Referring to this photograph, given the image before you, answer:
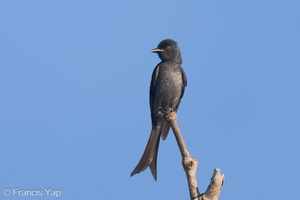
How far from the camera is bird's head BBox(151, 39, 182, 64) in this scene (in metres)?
9.90

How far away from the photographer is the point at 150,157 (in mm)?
7109

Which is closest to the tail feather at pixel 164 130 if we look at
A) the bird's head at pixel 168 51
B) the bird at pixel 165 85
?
the bird at pixel 165 85

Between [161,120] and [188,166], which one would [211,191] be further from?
[161,120]

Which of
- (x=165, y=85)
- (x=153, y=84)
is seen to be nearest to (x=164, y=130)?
(x=165, y=85)

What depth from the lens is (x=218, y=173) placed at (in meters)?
4.61

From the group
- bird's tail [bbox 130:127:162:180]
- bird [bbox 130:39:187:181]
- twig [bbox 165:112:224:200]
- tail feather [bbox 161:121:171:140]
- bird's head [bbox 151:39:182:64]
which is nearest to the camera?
twig [bbox 165:112:224:200]

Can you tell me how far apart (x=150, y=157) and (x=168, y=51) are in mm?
3357

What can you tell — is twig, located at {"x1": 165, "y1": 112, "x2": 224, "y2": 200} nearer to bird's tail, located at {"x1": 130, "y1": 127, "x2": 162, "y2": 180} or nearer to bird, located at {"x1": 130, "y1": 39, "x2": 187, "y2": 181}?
bird's tail, located at {"x1": 130, "y1": 127, "x2": 162, "y2": 180}

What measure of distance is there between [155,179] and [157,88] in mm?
2840

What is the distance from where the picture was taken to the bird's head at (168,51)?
9.90 m

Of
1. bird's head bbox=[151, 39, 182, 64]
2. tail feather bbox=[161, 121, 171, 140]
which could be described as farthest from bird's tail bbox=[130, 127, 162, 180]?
→ bird's head bbox=[151, 39, 182, 64]

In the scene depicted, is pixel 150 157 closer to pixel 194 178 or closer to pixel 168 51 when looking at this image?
pixel 194 178

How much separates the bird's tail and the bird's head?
79.7 inches

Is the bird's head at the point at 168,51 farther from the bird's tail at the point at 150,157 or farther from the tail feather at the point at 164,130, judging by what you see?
the bird's tail at the point at 150,157
